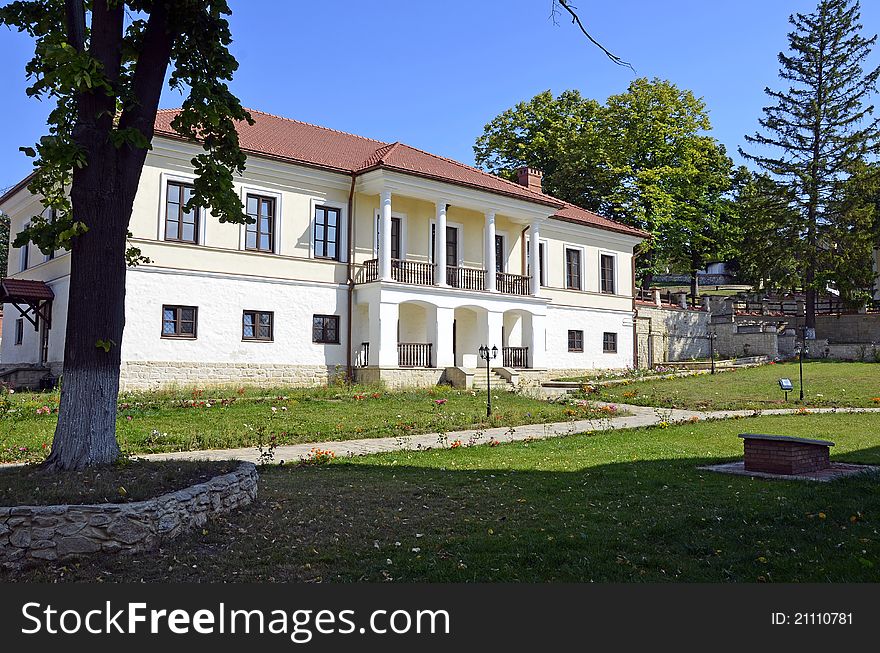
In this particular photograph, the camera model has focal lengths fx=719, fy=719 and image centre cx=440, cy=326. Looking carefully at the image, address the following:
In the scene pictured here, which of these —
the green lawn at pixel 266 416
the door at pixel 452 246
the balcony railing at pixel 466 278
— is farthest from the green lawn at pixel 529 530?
the door at pixel 452 246

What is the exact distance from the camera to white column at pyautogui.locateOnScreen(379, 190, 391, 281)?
23.7 metres

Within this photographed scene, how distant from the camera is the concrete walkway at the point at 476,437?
460 inches

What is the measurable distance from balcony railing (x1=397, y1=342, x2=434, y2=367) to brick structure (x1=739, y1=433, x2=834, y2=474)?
51.9ft

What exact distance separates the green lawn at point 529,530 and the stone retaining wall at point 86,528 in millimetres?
153

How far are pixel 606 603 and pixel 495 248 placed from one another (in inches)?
965

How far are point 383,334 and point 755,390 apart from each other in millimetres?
12289

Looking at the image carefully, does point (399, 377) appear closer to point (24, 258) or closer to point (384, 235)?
point (384, 235)

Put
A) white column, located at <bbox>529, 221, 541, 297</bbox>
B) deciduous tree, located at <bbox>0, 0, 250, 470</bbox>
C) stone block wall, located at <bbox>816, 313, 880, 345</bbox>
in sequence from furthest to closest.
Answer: stone block wall, located at <bbox>816, 313, 880, 345</bbox>, white column, located at <bbox>529, 221, 541, 297</bbox>, deciduous tree, located at <bbox>0, 0, 250, 470</bbox>

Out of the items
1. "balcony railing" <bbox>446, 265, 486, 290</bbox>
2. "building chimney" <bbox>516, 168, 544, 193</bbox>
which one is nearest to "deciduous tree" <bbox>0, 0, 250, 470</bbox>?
"balcony railing" <bbox>446, 265, 486, 290</bbox>

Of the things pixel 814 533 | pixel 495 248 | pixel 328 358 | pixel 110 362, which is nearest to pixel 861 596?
pixel 814 533

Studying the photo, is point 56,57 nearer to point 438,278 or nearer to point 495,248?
point 438,278

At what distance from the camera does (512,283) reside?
92.9 ft

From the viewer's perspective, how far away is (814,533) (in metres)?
6.00

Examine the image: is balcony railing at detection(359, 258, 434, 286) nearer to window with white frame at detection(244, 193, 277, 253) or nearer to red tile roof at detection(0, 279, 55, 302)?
window with white frame at detection(244, 193, 277, 253)
